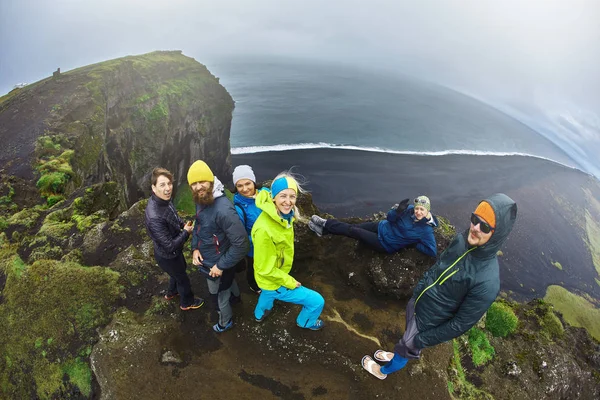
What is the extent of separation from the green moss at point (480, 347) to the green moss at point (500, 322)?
52 cm

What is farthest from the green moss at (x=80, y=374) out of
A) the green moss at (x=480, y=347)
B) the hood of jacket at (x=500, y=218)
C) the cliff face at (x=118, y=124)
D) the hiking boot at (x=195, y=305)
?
the cliff face at (x=118, y=124)

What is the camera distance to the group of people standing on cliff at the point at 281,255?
5.23 m

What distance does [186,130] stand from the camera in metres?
51.5

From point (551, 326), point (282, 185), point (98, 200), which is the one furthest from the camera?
point (98, 200)

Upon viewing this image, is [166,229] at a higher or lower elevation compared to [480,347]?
higher

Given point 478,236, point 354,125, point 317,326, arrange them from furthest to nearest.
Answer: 1. point 354,125
2. point 317,326
3. point 478,236

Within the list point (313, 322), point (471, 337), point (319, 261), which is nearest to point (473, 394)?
point (471, 337)

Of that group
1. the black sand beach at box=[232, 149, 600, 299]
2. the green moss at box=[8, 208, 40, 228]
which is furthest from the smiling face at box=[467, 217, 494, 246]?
the black sand beach at box=[232, 149, 600, 299]

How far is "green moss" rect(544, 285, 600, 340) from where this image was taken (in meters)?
39.5

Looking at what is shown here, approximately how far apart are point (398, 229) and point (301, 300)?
4095 mm

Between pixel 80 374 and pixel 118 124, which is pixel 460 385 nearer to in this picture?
pixel 80 374

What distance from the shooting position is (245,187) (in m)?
7.36

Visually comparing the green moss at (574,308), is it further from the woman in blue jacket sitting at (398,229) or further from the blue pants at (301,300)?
the blue pants at (301,300)

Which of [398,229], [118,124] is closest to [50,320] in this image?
[398,229]
